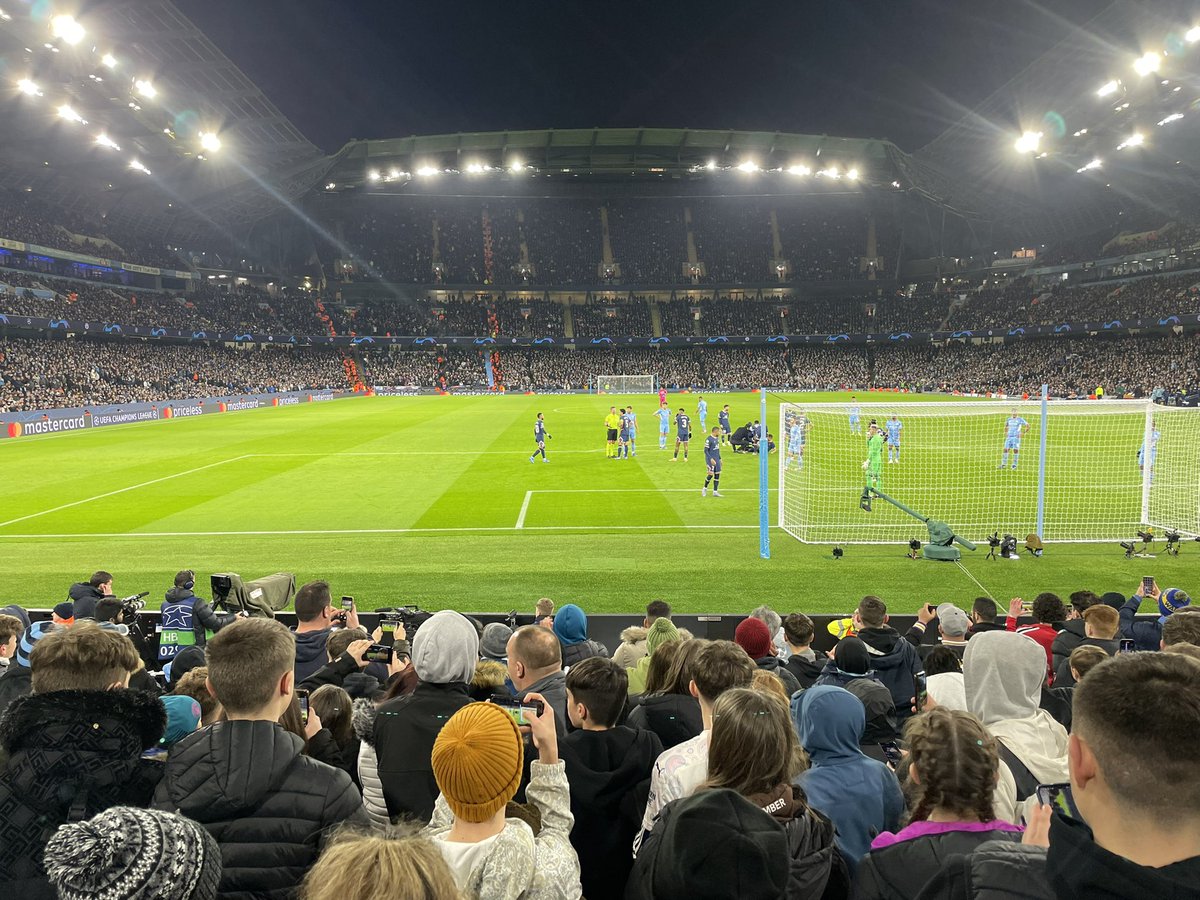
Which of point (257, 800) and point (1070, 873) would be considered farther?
point (257, 800)

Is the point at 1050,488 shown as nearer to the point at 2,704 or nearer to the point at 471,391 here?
the point at 2,704

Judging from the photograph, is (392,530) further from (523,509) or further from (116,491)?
(116,491)

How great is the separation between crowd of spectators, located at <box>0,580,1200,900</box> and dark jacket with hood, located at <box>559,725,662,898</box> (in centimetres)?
1

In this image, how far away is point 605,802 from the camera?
3543 millimetres

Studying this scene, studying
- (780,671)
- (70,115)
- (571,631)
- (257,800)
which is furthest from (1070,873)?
(70,115)

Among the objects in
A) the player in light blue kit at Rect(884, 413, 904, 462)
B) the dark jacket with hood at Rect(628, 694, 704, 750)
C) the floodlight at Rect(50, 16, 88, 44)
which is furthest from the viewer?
the floodlight at Rect(50, 16, 88, 44)

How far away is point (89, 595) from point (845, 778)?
31.3ft

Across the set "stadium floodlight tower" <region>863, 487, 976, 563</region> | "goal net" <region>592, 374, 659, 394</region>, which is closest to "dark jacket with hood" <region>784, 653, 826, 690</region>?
"stadium floodlight tower" <region>863, 487, 976, 563</region>

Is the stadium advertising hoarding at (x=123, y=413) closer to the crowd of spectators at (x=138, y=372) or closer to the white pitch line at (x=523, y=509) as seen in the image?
the crowd of spectators at (x=138, y=372)

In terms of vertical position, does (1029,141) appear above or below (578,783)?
above

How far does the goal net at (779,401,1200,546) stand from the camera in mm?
17078

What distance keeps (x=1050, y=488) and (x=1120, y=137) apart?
4411cm

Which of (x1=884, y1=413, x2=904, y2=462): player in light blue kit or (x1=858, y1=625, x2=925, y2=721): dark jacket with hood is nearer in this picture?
(x1=858, y1=625, x2=925, y2=721): dark jacket with hood

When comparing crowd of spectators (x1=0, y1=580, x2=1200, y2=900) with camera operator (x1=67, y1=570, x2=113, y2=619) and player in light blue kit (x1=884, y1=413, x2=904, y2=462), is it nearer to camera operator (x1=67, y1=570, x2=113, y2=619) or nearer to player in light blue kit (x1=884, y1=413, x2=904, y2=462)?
camera operator (x1=67, y1=570, x2=113, y2=619)
